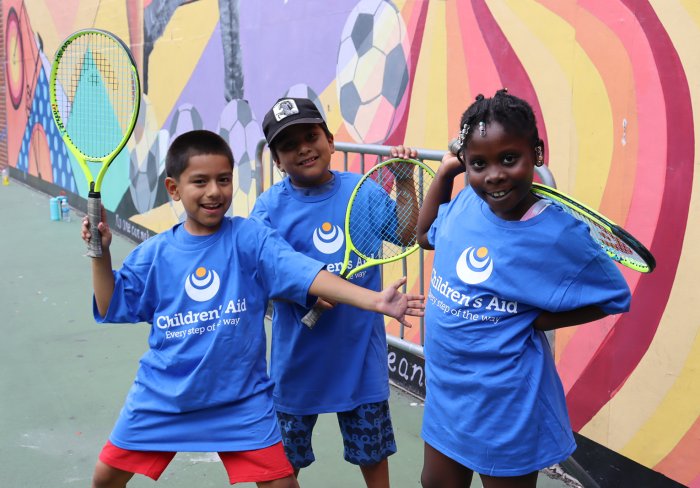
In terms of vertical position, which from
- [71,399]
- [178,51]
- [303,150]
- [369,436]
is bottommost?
[71,399]

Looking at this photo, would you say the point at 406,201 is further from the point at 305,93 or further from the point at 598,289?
the point at 305,93

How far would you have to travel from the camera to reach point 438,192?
8.58 feet

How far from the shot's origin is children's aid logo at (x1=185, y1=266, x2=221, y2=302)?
254 cm

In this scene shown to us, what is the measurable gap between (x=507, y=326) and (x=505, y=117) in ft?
1.86

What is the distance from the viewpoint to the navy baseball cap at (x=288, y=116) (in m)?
2.79

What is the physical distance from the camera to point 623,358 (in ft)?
10.8

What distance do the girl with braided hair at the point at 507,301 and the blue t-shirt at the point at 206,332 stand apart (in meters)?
0.53

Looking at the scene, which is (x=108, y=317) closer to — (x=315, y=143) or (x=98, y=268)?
(x=98, y=268)

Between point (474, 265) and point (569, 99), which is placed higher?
point (569, 99)

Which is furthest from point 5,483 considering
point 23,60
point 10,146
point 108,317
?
point 10,146

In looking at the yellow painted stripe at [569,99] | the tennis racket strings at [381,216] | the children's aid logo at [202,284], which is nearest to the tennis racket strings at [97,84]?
the yellow painted stripe at [569,99]

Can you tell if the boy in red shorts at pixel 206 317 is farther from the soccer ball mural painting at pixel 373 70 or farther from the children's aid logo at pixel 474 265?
the soccer ball mural painting at pixel 373 70

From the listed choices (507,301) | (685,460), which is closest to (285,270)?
(507,301)

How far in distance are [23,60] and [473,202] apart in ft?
42.0
